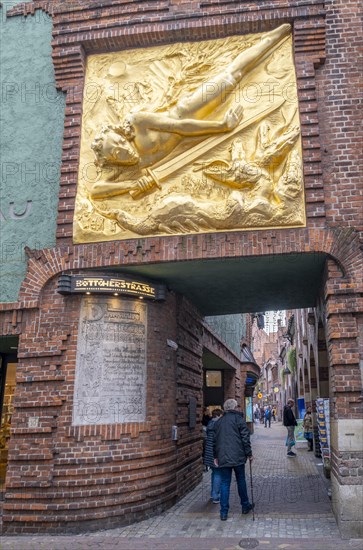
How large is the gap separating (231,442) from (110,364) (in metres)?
2.45

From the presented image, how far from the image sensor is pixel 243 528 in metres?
7.35

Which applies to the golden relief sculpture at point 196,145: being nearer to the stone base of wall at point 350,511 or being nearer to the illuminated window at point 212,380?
the stone base of wall at point 350,511

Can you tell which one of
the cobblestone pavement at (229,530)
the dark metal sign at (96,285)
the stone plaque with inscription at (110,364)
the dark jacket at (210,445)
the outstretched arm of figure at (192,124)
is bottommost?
the cobblestone pavement at (229,530)

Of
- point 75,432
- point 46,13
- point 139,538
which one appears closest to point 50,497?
point 75,432

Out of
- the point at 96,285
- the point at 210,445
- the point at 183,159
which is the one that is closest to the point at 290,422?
the point at 210,445

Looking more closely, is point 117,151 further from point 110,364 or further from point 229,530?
point 229,530

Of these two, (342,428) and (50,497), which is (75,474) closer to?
(50,497)

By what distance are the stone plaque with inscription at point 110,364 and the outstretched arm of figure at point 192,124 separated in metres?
3.23

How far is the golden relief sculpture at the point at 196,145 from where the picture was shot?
8281 millimetres

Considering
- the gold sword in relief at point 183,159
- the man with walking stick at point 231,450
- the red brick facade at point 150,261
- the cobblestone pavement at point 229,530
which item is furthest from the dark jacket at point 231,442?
the gold sword in relief at point 183,159

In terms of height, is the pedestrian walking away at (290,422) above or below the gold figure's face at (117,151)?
below

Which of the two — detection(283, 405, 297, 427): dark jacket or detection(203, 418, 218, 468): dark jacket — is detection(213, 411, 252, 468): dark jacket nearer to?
detection(203, 418, 218, 468): dark jacket

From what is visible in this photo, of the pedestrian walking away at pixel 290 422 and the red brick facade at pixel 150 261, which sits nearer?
the red brick facade at pixel 150 261

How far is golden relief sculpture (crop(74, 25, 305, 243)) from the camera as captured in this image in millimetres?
8281
